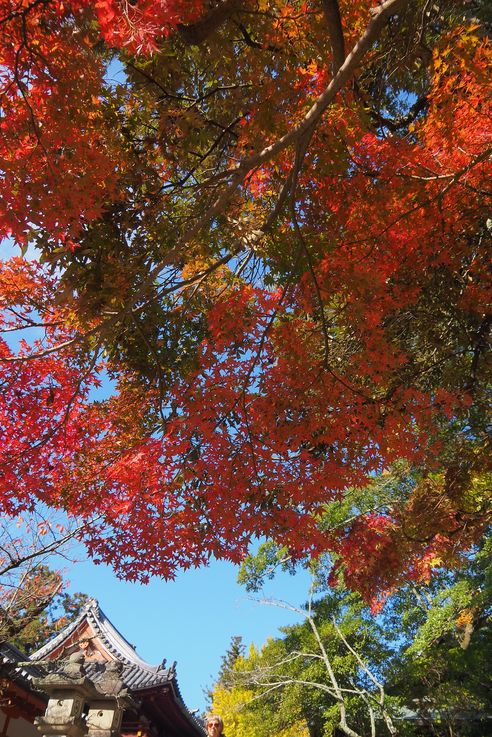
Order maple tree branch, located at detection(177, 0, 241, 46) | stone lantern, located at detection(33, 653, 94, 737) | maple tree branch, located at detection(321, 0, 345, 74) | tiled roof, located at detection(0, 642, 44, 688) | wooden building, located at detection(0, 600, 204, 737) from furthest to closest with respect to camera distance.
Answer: tiled roof, located at detection(0, 642, 44, 688), wooden building, located at detection(0, 600, 204, 737), stone lantern, located at detection(33, 653, 94, 737), maple tree branch, located at detection(177, 0, 241, 46), maple tree branch, located at detection(321, 0, 345, 74)

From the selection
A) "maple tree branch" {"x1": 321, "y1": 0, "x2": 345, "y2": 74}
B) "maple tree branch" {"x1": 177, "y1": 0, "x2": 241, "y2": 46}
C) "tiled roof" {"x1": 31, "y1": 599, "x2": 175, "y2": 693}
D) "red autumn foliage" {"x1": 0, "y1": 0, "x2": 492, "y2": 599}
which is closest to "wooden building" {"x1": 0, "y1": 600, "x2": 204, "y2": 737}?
"tiled roof" {"x1": 31, "y1": 599, "x2": 175, "y2": 693}

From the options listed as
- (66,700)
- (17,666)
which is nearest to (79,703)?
(66,700)

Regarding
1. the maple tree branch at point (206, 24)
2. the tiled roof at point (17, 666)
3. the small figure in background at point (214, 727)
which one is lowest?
the small figure in background at point (214, 727)

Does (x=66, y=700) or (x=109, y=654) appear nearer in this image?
(x=66, y=700)

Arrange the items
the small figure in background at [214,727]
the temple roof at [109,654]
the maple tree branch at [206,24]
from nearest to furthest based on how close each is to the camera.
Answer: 1. the maple tree branch at [206,24]
2. the small figure in background at [214,727]
3. the temple roof at [109,654]

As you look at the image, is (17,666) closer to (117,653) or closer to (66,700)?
(66,700)

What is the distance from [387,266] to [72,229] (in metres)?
3.09

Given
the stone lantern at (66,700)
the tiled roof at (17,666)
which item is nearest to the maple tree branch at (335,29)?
the stone lantern at (66,700)

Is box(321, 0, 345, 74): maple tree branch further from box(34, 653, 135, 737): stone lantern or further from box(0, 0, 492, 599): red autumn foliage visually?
box(34, 653, 135, 737): stone lantern

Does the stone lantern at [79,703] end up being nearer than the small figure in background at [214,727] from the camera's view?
No

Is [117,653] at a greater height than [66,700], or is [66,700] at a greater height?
[117,653]

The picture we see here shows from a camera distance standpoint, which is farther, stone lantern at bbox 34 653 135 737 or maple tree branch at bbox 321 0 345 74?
stone lantern at bbox 34 653 135 737

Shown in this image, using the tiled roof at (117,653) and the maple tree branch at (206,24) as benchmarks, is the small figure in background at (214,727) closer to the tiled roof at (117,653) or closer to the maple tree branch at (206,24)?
the maple tree branch at (206,24)

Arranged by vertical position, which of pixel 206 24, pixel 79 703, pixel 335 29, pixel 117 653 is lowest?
pixel 79 703
